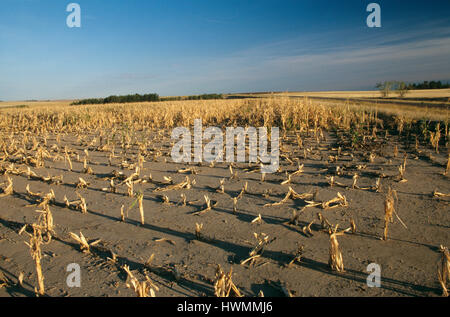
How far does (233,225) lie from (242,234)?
251 millimetres

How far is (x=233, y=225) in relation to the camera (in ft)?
11.6

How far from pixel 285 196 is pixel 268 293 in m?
2.11

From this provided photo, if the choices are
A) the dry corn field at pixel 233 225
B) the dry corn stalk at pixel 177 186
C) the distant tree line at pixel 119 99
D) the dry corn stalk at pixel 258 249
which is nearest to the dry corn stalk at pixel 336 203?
the dry corn field at pixel 233 225

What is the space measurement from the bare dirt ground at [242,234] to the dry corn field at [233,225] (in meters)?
0.02

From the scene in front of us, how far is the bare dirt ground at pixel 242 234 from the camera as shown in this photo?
246 cm

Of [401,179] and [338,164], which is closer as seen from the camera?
[401,179]

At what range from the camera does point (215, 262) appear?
2773mm

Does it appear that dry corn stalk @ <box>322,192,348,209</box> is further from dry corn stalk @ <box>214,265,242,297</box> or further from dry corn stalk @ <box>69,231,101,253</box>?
dry corn stalk @ <box>69,231,101,253</box>

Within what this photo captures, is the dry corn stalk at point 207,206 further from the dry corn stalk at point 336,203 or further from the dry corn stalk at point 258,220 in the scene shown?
the dry corn stalk at point 336,203

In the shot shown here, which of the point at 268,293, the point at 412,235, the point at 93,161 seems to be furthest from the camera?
the point at 93,161
